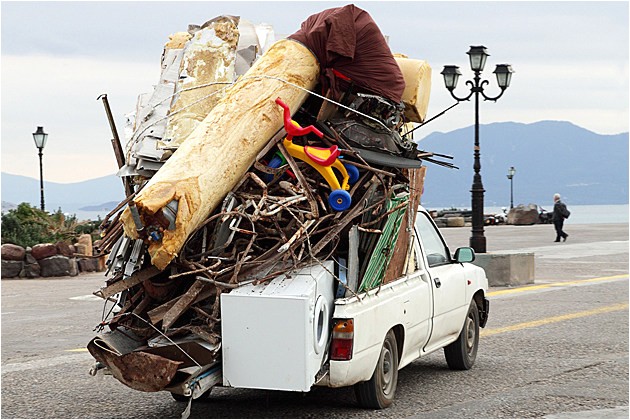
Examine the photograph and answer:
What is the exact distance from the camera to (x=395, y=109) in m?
9.91

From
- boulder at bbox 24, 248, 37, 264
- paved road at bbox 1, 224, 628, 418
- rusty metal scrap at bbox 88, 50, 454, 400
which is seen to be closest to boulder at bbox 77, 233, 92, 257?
boulder at bbox 24, 248, 37, 264

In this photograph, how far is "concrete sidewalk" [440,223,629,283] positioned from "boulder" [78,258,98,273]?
10871 millimetres

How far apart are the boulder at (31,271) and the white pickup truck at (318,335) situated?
17736 millimetres

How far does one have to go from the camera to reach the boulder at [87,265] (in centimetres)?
2697

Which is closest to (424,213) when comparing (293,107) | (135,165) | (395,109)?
(395,109)

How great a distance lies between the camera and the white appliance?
8.17 metres

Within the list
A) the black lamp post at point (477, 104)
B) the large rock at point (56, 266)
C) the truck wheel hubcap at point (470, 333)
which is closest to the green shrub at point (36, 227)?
the large rock at point (56, 266)

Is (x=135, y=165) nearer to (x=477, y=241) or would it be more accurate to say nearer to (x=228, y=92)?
(x=228, y=92)

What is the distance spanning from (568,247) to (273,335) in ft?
89.3

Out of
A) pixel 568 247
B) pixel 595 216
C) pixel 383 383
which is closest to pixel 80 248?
pixel 568 247

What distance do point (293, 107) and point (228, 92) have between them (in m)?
0.58

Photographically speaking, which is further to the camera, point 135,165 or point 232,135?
point 135,165

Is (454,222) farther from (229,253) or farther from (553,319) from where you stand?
(229,253)

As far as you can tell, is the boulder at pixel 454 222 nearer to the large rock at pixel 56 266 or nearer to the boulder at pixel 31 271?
the large rock at pixel 56 266
